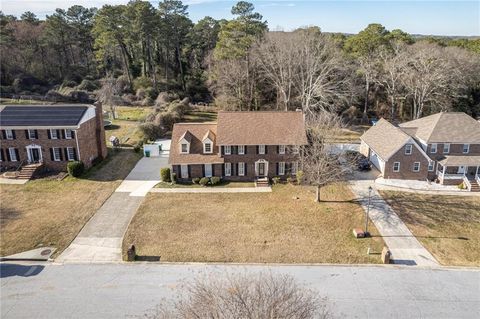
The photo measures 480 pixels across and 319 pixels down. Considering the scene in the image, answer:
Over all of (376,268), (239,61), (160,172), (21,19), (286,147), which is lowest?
(376,268)

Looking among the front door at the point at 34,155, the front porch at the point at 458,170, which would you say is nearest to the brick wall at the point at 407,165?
the front porch at the point at 458,170

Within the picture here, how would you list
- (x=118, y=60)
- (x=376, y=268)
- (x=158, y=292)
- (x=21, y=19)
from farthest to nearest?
(x=118, y=60)
(x=21, y=19)
(x=376, y=268)
(x=158, y=292)

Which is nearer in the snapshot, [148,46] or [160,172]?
[160,172]

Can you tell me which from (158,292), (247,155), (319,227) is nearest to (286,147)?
(247,155)

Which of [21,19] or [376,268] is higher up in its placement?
[21,19]

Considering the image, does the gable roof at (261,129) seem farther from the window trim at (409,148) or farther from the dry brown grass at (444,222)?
the dry brown grass at (444,222)

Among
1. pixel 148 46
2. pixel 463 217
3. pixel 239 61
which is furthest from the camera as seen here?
pixel 148 46

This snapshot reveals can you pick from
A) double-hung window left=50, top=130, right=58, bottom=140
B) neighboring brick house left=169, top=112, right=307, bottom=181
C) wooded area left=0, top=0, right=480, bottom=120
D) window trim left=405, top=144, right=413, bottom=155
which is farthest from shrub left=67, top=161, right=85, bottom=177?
window trim left=405, top=144, right=413, bottom=155

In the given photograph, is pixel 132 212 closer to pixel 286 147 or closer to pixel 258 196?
pixel 258 196

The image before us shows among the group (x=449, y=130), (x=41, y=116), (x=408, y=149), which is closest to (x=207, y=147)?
(x=41, y=116)
